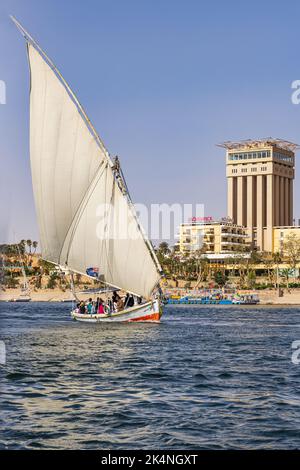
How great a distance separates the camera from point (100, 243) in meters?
61.9

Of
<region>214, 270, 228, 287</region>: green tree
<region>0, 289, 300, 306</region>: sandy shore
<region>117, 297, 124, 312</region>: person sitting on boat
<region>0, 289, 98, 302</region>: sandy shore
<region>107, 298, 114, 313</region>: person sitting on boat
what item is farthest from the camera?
<region>214, 270, 228, 287</region>: green tree

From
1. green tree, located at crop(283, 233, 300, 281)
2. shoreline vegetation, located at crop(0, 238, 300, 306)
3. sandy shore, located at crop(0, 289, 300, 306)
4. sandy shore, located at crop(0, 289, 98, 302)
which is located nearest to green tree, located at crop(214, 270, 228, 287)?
shoreline vegetation, located at crop(0, 238, 300, 306)

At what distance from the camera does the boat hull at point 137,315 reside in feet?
210

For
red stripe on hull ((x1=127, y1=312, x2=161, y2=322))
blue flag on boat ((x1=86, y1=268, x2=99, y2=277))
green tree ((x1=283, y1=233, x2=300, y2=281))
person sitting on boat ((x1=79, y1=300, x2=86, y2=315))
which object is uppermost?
green tree ((x1=283, y1=233, x2=300, y2=281))

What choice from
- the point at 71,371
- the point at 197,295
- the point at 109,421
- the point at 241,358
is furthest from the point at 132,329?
the point at 197,295

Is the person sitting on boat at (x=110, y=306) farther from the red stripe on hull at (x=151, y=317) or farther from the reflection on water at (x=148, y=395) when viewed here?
the reflection on water at (x=148, y=395)

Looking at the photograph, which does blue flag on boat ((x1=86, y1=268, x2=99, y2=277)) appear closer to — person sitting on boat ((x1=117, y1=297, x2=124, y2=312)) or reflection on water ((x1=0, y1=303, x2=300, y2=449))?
person sitting on boat ((x1=117, y1=297, x2=124, y2=312))

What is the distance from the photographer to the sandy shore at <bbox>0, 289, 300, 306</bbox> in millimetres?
147625

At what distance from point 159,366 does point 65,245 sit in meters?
30.8

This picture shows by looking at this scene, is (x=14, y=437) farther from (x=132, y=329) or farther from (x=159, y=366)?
(x=132, y=329)

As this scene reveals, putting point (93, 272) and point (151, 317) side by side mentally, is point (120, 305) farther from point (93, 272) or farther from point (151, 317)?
point (93, 272)

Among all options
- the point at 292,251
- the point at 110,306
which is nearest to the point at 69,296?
the point at 292,251

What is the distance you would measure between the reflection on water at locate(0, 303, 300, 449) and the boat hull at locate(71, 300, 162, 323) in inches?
757

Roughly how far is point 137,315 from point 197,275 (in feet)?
394
